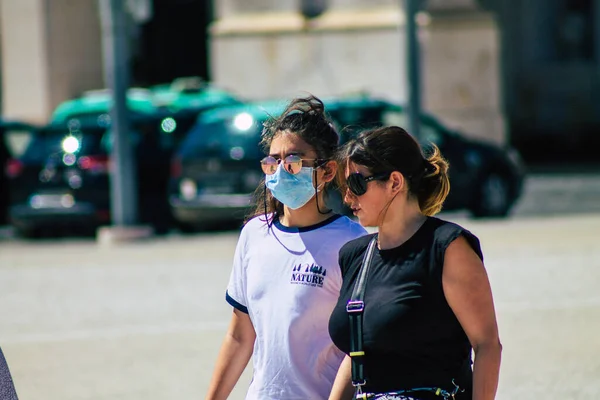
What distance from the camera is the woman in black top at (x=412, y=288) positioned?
3477 millimetres

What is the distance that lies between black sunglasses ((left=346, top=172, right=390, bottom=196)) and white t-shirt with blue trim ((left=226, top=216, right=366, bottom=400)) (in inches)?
12.9

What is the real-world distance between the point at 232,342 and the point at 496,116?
2172 cm

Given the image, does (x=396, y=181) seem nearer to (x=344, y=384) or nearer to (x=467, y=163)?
(x=344, y=384)

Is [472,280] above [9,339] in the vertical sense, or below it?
above

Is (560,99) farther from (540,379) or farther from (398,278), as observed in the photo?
(398,278)

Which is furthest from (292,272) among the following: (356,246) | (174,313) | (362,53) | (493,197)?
(362,53)

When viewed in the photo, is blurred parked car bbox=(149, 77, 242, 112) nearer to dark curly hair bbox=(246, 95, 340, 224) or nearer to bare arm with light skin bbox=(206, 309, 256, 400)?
bare arm with light skin bbox=(206, 309, 256, 400)

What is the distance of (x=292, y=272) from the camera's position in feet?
12.8

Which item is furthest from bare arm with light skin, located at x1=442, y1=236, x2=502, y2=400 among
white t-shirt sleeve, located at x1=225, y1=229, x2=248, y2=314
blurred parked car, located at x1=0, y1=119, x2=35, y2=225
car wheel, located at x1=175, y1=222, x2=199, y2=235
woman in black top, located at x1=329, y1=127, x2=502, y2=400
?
blurred parked car, located at x1=0, y1=119, x2=35, y2=225

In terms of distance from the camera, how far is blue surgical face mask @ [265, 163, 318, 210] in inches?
154

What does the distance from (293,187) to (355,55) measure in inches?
877

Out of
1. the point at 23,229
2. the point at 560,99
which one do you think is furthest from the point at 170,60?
the point at 23,229

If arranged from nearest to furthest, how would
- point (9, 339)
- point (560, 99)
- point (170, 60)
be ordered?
point (9, 339) < point (560, 99) < point (170, 60)

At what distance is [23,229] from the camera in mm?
17625
